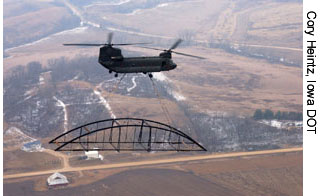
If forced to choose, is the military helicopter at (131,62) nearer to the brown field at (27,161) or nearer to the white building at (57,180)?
the white building at (57,180)

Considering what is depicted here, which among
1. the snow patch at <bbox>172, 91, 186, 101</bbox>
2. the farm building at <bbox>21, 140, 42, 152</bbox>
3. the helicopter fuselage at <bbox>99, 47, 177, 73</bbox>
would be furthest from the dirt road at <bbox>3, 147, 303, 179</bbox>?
the helicopter fuselage at <bbox>99, 47, 177, 73</bbox>

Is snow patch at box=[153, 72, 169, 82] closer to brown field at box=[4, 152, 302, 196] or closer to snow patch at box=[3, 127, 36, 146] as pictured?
snow patch at box=[3, 127, 36, 146]

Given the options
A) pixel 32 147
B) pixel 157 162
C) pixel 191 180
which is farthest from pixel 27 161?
pixel 191 180

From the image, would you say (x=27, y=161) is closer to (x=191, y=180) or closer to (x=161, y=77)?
(x=191, y=180)

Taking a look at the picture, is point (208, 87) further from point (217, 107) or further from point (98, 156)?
point (98, 156)

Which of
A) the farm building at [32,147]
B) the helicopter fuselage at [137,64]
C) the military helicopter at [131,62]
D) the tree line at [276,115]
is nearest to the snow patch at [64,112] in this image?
the farm building at [32,147]

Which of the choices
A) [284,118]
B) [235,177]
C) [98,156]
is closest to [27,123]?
[98,156]
